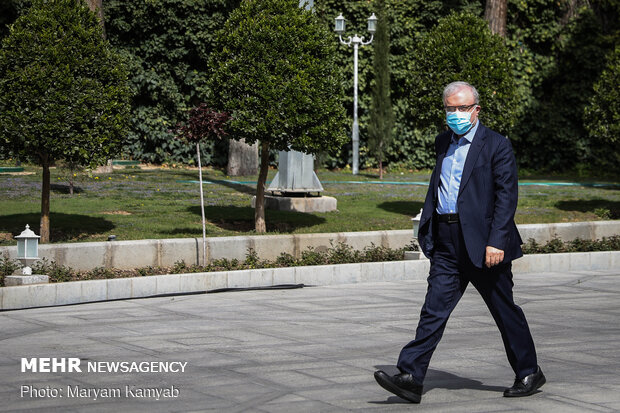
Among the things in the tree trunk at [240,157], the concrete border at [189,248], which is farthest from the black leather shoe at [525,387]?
the tree trunk at [240,157]

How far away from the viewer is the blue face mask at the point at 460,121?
244 inches

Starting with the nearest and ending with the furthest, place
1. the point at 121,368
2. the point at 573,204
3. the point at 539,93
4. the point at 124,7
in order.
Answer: the point at 121,368
the point at 573,204
the point at 124,7
the point at 539,93

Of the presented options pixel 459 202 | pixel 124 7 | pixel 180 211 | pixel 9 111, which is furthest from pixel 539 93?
pixel 459 202

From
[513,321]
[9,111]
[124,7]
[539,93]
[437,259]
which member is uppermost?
[124,7]

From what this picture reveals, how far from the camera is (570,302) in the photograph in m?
10.7

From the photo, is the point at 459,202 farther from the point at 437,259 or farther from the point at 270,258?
the point at 270,258

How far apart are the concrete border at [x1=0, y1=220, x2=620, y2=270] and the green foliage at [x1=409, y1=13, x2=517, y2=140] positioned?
9.62 ft

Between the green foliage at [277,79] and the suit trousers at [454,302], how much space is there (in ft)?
26.9

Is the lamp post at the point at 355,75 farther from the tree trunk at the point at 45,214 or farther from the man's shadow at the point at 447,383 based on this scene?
the man's shadow at the point at 447,383

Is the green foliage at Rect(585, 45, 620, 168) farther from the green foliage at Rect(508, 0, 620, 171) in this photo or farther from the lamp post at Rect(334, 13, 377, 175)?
the green foliage at Rect(508, 0, 620, 171)

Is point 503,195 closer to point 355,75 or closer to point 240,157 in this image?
point 240,157

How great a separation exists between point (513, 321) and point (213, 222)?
996cm

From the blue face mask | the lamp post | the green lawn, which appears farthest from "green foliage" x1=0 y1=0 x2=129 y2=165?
the lamp post

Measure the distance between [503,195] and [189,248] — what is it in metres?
7.11
